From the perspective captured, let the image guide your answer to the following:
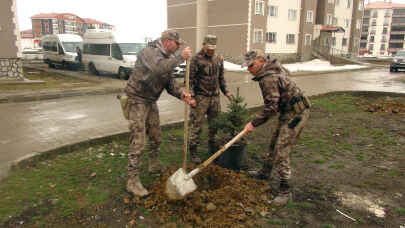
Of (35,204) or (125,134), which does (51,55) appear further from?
(35,204)

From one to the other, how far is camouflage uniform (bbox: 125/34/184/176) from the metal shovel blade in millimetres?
632

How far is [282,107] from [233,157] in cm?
119

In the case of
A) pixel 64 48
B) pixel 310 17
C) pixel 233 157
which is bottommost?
pixel 233 157

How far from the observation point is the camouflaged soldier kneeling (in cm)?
352

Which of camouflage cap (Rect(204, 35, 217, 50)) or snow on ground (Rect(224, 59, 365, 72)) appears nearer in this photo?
camouflage cap (Rect(204, 35, 217, 50))

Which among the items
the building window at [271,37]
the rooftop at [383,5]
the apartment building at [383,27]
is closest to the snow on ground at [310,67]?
the building window at [271,37]

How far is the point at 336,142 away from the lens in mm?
6000

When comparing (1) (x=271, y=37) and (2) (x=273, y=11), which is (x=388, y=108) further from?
(2) (x=273, y=11)

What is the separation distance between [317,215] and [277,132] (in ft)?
3.70

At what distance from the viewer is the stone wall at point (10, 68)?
1369 centimetres

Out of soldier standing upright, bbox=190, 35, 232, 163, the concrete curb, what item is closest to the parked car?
the concrete curb

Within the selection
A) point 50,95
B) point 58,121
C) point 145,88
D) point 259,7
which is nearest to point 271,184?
point 145,88

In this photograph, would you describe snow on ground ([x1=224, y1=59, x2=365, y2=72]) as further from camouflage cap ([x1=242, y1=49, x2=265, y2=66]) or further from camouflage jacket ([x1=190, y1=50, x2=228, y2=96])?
camouflage cap ([x1=242, y1=49, x2=265, y2=66])

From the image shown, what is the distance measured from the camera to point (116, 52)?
1558cm
